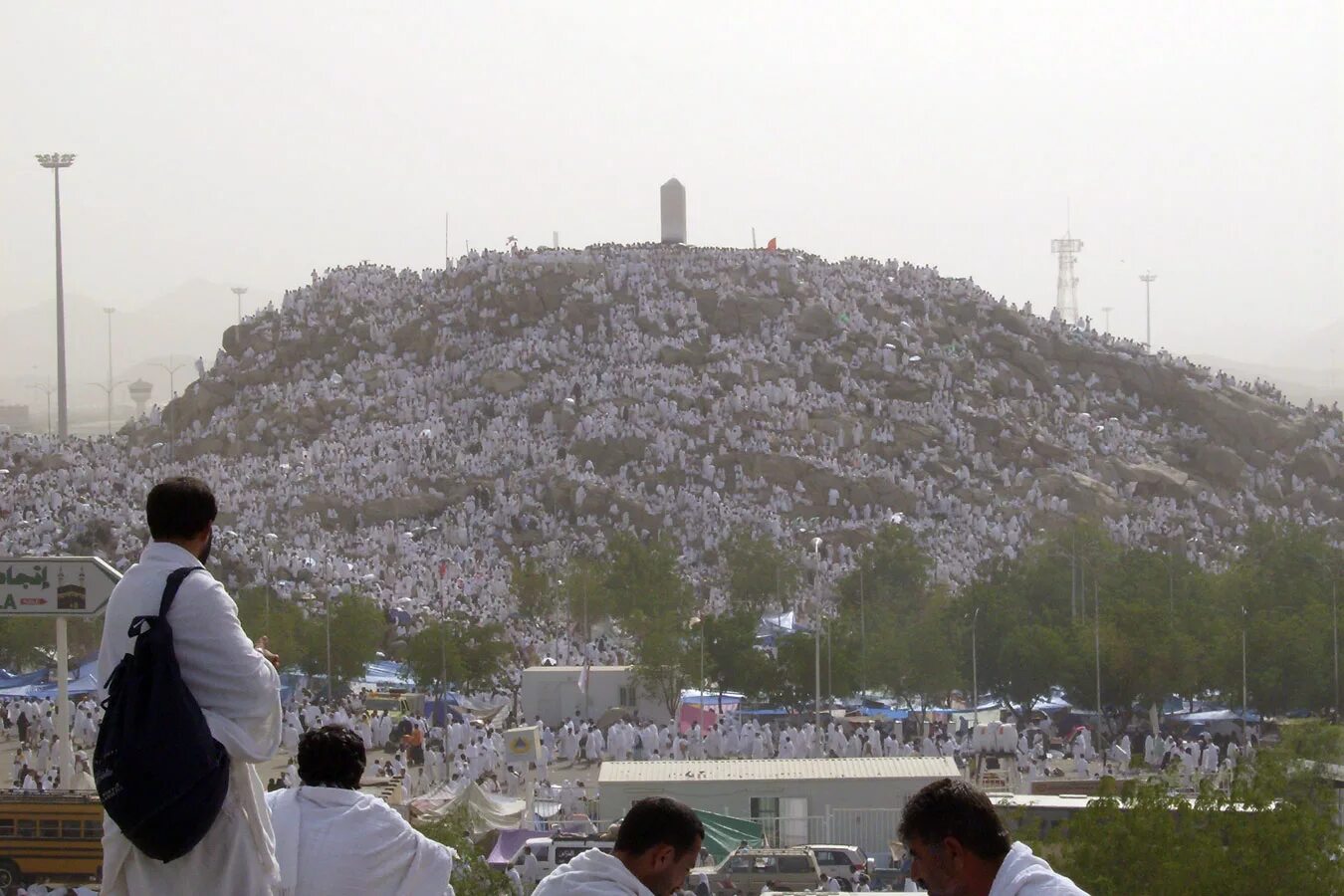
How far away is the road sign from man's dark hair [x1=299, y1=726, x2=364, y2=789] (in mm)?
12723

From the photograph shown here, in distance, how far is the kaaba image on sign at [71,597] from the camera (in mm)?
16859

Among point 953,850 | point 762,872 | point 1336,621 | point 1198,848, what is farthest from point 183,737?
point 1336,621

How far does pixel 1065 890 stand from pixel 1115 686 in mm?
29103

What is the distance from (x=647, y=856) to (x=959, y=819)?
2.63ft

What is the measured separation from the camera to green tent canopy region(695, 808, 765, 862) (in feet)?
57.7

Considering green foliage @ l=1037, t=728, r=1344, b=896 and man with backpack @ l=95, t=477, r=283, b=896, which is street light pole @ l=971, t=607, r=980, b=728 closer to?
green foliage @ l=1037, t=728, r=1344, b=896

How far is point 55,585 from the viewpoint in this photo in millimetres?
17078

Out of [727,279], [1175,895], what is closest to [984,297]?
[727,279]

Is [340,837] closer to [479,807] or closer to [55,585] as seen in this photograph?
[55,585]

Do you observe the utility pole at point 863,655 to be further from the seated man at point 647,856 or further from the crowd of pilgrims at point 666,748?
the seated man at point 647,856

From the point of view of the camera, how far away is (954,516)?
189 feet

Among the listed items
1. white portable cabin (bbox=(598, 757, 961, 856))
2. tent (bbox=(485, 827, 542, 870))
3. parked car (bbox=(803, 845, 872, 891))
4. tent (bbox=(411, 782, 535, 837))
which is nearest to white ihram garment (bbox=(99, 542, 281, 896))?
parked car (bbox=(803, 845, 872, 891))

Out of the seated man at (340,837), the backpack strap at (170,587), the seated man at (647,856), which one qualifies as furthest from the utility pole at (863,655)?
the backpack strap at (170,587)

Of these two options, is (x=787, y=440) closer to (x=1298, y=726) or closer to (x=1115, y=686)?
(x=1115, y=686)
